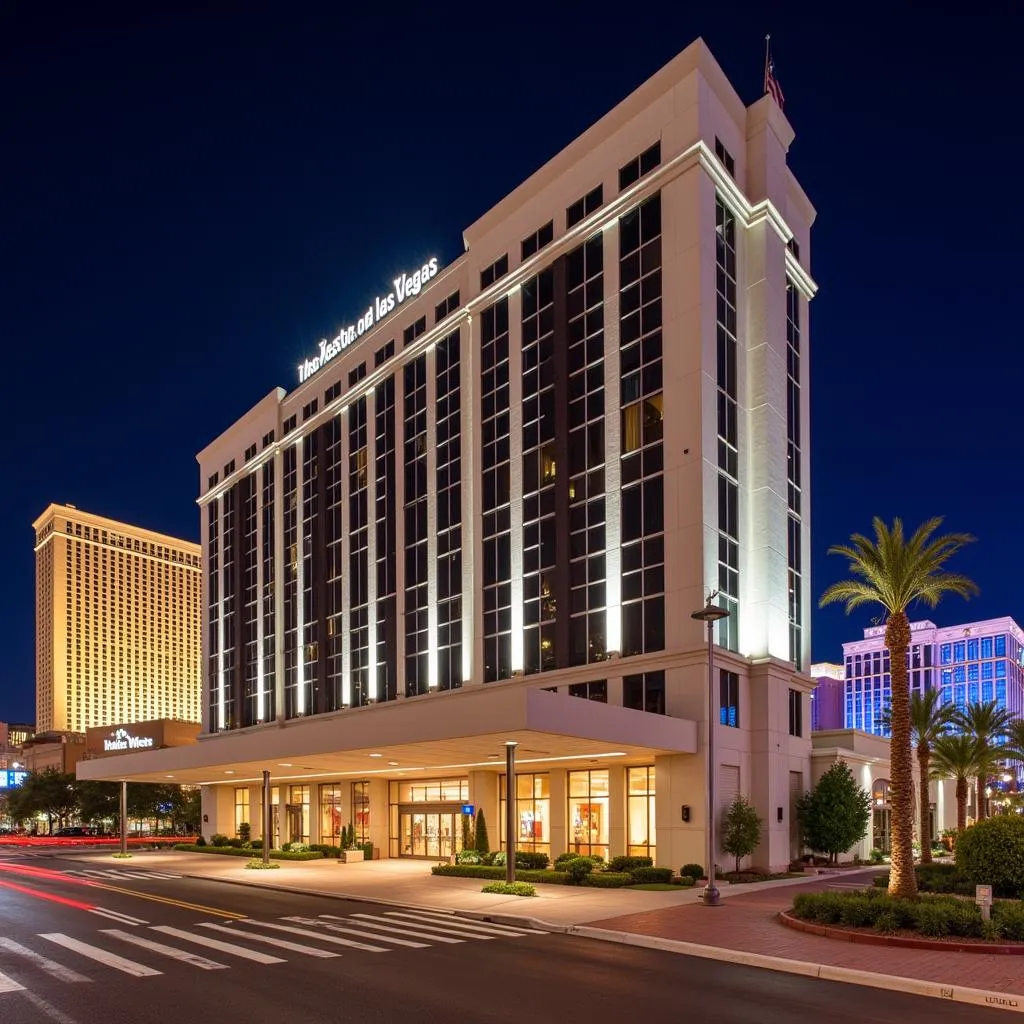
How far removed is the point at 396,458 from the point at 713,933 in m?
41.6

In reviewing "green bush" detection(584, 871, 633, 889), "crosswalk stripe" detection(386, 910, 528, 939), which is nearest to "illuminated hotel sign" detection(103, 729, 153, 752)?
"green bush" detection(584, 871, 633, 889)

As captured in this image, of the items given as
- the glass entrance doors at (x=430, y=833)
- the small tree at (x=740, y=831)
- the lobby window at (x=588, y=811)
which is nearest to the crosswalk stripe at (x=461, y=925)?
the small tree at (x=740, y=831)

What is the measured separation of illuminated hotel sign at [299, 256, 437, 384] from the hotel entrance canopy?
25.2 m

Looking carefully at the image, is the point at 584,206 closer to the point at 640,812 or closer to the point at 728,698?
the point at 728,698

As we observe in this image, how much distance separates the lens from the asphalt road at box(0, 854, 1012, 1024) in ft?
45.1

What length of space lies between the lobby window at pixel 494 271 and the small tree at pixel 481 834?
89.0 feet

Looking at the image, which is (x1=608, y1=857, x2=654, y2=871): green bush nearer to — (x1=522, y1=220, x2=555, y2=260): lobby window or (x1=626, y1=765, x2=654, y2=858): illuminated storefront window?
(x1=626, y1=765, x2=654, y2=858): illuminated storefront window

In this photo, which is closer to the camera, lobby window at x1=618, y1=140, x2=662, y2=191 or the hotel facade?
the hotel facade

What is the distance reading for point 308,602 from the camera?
223 feet

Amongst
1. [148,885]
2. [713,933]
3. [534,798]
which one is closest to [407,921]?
[713,933]

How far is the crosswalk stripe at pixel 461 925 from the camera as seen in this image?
22578 millimetres

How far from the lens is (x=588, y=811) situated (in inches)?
1641

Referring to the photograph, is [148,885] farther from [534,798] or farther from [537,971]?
[537,971]

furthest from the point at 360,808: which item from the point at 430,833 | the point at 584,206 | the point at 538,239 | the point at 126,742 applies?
the point at 126,742
